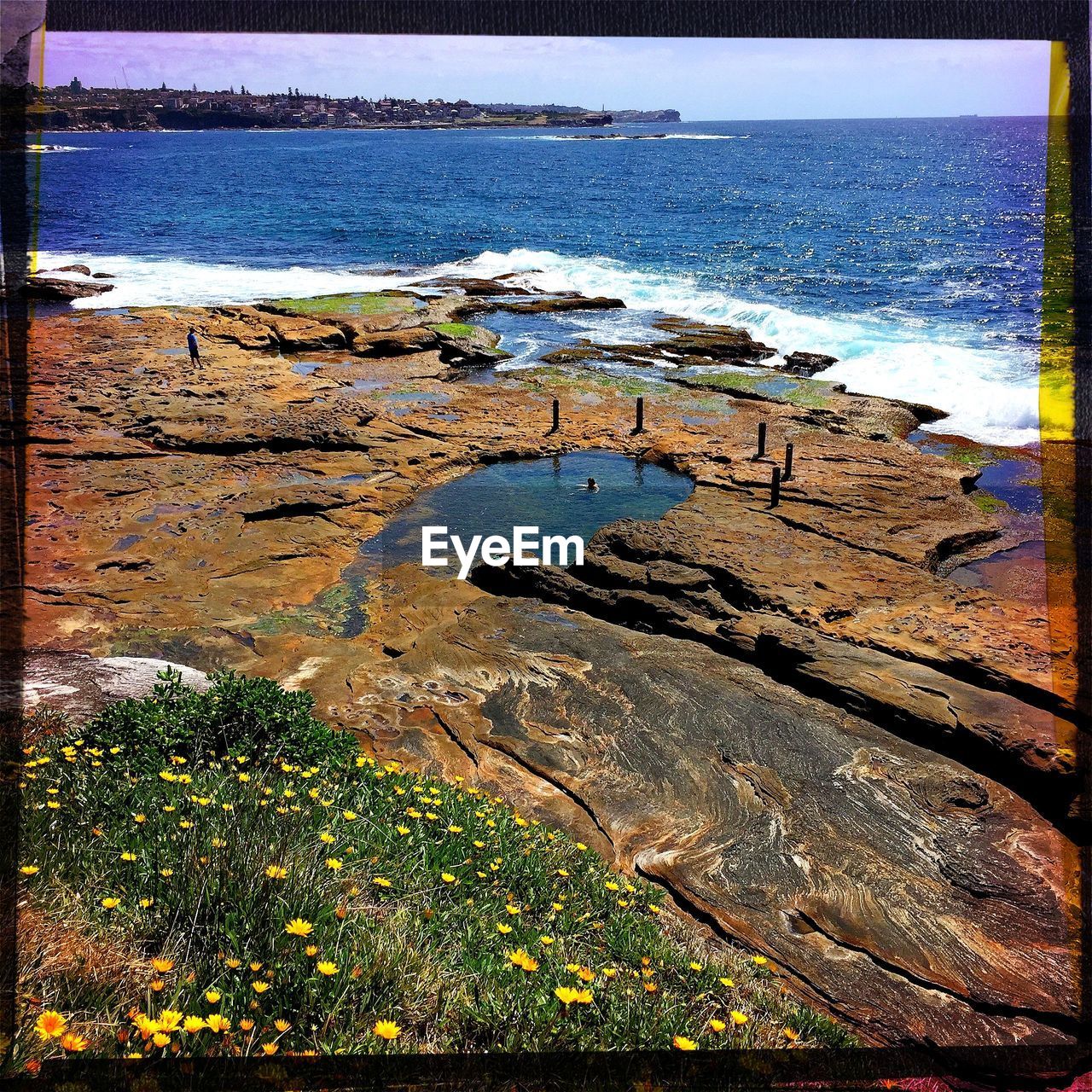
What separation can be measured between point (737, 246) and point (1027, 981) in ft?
215

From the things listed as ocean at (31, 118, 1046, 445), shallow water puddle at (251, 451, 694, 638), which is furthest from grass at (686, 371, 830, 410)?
shallow water puddle at (251, 451, 694, 638)

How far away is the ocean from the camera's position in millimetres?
37531

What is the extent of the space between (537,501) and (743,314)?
25188 mm

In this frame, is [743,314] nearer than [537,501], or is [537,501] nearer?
[537,501]

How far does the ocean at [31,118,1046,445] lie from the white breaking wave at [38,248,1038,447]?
0.44 ft

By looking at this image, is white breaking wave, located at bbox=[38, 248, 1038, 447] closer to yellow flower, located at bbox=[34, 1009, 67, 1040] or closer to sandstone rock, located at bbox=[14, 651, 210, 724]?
sandstone rock, located at bbox=[14, 651, 210, 724]

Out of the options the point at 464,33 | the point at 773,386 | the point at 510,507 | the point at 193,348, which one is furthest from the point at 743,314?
the point at 464,33

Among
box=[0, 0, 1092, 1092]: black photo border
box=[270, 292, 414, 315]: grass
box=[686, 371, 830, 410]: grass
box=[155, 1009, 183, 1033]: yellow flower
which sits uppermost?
box=[270, 292, 414, 315]: grass

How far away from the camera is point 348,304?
139ft

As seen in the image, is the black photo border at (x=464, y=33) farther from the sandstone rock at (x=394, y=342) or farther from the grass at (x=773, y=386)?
the sandstone rock at (x=394, y=342)

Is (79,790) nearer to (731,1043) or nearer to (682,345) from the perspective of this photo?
(731,1043)

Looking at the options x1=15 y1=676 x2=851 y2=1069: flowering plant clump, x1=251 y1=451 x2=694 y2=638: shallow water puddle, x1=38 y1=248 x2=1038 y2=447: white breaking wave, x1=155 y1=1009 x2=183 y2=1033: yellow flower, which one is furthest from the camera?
x1=38 y1=248 x2=1038 y2=447: white breaking wave

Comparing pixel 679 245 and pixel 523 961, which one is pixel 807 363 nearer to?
pixel 523 961

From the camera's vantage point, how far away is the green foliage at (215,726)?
588cm
